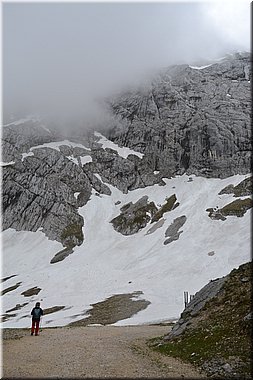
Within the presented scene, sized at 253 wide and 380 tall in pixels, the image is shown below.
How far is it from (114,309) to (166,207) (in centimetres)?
6740

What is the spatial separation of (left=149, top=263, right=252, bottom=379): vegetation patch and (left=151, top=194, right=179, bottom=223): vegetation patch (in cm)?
9720

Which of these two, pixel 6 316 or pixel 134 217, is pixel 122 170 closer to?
pixel 134 217

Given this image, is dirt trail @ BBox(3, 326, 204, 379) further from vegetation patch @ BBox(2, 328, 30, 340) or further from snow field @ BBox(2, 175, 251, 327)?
snow field @ BBox(2, 175, 251, 327)

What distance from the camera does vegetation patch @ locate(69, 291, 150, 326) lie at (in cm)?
5797

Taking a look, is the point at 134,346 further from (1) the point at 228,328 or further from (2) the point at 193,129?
(2) the point at 193,129

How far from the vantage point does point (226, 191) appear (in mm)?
129875

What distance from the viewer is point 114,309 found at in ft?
213

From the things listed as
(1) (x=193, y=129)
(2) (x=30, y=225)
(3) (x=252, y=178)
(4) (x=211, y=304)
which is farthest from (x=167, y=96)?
Result: (4) (x=211, y=304)

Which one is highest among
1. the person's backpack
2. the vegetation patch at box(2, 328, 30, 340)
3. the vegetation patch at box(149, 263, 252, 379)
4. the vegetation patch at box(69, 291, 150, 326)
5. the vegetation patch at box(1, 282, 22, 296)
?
the vegetation patch at box(149, 263, 252, 379)

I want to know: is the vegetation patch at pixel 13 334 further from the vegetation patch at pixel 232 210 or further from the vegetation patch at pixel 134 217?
the vegetation patch at pixel 134 217

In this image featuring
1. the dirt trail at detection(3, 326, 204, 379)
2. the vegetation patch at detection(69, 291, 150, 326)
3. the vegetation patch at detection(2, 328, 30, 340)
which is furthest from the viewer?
the vegetation patch at detection(69, 291, 150, 326)

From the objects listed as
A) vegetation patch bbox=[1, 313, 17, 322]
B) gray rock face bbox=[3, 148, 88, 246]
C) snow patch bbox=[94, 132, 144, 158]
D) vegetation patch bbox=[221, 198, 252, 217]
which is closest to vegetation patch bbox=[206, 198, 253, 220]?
vegetation patch bbox=[221, 198, 252, 217]

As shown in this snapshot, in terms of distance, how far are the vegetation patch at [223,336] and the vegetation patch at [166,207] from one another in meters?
97.2

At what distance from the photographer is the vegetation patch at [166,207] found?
124488mm
